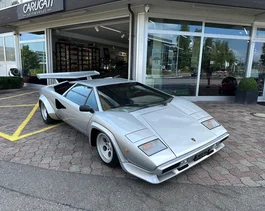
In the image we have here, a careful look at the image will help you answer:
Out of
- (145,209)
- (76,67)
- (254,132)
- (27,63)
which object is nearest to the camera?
(145,209)

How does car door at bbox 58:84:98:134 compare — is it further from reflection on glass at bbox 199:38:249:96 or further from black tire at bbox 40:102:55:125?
reflection on glass at bbox 199:38:249:96

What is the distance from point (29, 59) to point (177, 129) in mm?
10415

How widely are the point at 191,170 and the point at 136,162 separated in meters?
0.96

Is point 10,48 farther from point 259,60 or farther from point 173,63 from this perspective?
point 259,60

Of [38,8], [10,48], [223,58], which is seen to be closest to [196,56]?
[223,58]

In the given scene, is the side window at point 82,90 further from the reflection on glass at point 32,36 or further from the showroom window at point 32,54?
the reflection on glass at point 32,36

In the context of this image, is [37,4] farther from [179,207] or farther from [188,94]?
[179,207]

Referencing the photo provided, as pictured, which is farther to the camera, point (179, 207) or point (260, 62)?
point (260, 62)

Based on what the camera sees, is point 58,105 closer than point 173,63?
Yes

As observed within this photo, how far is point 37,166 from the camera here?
9.73ft

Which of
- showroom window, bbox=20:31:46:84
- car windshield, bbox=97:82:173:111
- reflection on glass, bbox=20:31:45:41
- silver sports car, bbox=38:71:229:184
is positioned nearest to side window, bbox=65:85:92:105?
silver sports car, bbox=38:71:229:184

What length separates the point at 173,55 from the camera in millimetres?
6930

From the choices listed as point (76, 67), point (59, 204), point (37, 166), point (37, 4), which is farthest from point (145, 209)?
point (76, 67)

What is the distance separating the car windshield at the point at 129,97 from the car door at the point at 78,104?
20cm
